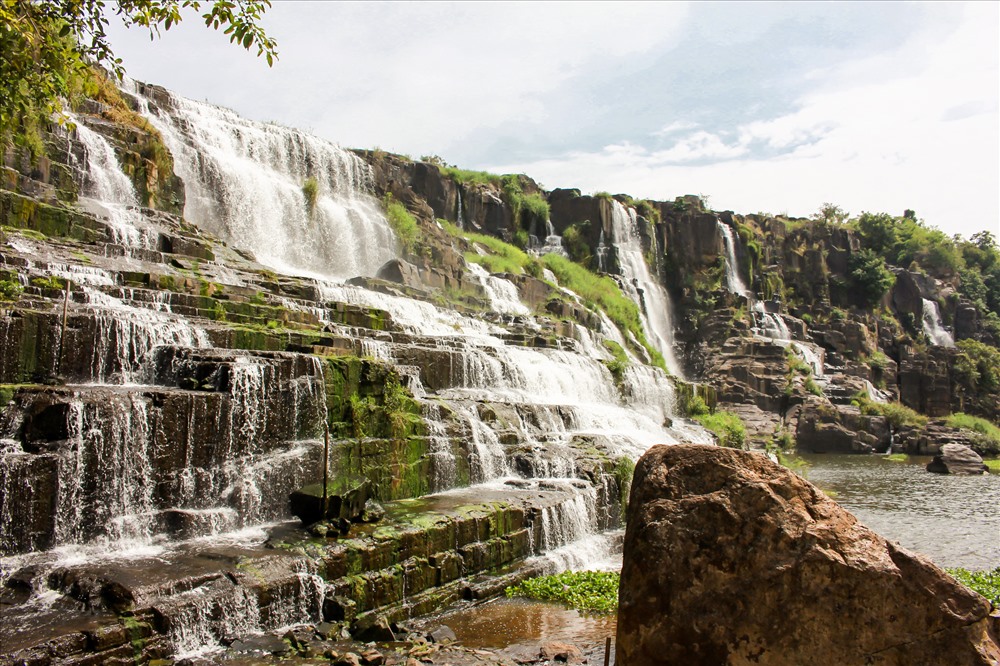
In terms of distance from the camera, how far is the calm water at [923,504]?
1315cm

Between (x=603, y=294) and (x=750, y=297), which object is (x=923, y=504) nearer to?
(x=603, y=294)

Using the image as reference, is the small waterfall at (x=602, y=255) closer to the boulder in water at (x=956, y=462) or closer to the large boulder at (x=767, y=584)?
the boulder in water at (x=956, y=462)

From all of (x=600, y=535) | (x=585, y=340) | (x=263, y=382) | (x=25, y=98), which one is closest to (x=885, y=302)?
(x=585, y=340)

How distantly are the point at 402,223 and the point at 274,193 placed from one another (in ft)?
20.1

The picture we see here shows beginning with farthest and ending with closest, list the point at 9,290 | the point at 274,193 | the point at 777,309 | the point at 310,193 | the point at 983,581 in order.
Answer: the point at 777,309 < the point at 310,193 < the point at 274,193 < the point at 9,290 < the point at 983,581

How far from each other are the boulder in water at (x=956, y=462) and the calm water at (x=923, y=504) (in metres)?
0.44

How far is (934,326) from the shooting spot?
5072 centimetres

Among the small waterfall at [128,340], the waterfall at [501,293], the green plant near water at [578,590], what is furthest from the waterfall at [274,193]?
the green plant near water at [578,590]

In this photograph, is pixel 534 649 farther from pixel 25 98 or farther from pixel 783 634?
pixel 25 98

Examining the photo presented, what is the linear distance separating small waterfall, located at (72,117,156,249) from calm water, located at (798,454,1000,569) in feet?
59.6

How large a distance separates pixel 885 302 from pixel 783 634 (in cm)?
5324

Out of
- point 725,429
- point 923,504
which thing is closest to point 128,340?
point 923,504

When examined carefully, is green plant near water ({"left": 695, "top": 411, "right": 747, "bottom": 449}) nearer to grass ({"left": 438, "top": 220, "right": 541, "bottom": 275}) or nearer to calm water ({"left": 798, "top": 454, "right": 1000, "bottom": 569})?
calm water ({"left": 798, "top": 454, "right": 1000, "bottom": 569})

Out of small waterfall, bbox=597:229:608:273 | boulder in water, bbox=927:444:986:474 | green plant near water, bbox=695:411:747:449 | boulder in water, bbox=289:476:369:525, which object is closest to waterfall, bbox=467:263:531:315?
green plant near water, bbox=695:411:747:449
